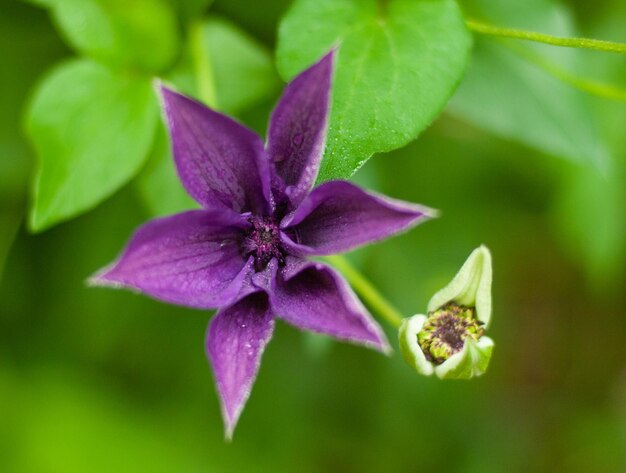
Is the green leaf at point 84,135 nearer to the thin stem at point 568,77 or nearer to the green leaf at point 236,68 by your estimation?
the green leaf at point 236,68

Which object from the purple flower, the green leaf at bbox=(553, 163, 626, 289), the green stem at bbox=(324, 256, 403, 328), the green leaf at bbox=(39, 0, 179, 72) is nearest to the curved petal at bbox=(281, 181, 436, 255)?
the purple flower

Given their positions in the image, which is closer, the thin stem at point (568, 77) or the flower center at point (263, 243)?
the flower center at point (263, 243)

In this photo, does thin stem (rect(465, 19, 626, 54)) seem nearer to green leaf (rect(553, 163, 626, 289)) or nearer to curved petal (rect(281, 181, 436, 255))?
curved petal (rect(281, 181, 436, 255))

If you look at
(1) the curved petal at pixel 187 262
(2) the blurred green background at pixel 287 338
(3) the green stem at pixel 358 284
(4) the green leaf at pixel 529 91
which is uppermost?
(1) the curved petal at pixel 187 262

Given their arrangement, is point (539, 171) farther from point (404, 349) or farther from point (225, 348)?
point (225, 348)

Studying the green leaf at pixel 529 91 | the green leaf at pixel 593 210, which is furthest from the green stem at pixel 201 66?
the green leaf at pixel 593 210

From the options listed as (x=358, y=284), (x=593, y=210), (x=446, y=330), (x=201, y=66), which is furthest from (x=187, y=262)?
(x=593, y=210)

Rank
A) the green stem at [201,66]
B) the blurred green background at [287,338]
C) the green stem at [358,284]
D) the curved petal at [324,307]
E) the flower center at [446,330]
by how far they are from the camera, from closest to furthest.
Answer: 1. the curved petal at [324,307]
2. the flower center at [446,330]
3. the green stem at [358,284]
4. the green stem at [201,66]
5. the blurred green background at [287,338]
